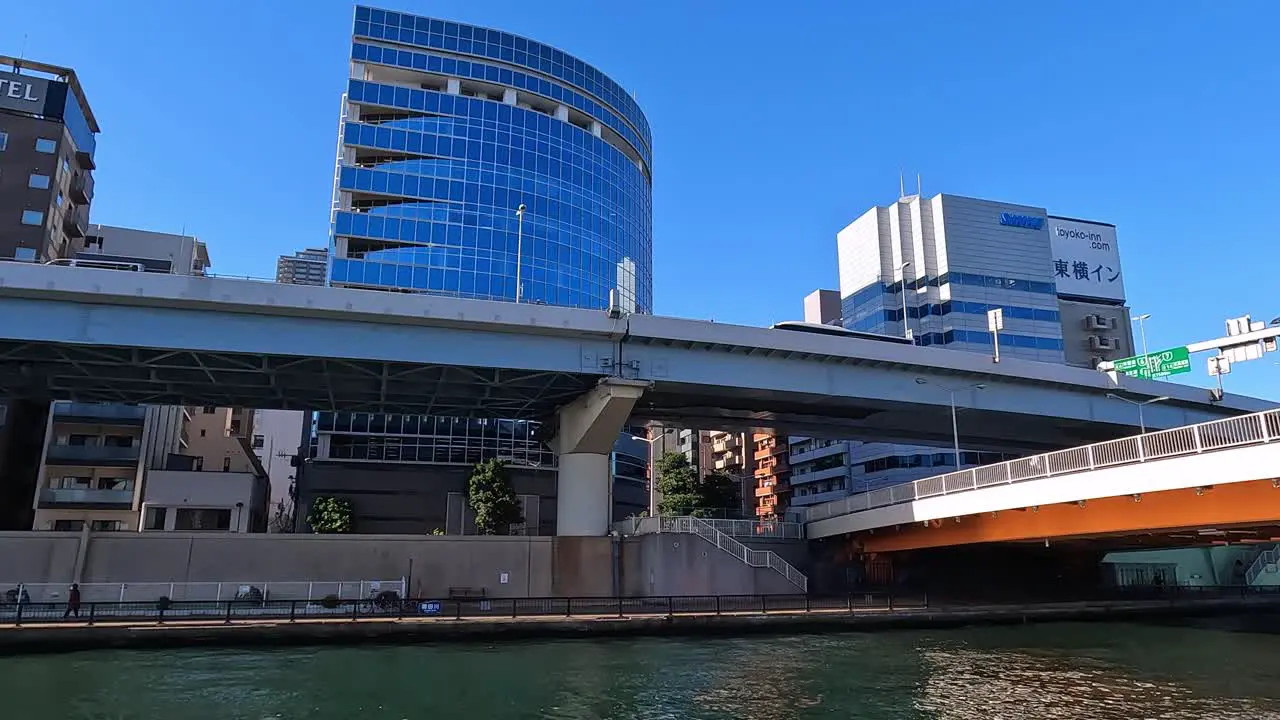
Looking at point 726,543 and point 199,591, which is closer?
point 199,591

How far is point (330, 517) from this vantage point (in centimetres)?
6328

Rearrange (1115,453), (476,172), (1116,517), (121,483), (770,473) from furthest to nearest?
1. (770,473)
2. (476,172)
3. (121,483)
4. (1116,517)
5. (1115,453)

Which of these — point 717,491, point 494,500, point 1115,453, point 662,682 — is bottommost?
point 662,682

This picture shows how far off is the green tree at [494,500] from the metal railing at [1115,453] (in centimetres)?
2782

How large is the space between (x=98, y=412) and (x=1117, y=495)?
Answer: 70.3 metres

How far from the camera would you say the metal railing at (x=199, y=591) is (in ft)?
119

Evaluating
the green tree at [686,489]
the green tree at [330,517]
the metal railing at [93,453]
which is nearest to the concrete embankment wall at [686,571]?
the green tree at [686,489]

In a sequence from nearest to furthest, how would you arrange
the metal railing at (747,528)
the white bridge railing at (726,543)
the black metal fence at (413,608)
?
the black metal fence at (413,608)
the white bridge railing at (726,543)
the metal railing at (747,528)

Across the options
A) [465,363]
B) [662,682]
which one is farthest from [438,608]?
[662,682]

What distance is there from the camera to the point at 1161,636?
119ft

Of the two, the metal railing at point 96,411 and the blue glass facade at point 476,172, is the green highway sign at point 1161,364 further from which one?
the metal railing at point 96,411

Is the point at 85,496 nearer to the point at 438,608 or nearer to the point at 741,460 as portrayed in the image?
the point at 438,608

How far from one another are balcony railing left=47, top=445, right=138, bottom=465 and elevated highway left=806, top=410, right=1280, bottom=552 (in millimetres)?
56995

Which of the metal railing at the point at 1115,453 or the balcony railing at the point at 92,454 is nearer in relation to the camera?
the metal railing at the point at 1115,453
